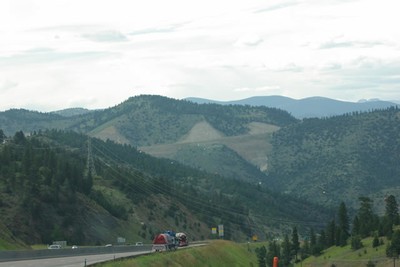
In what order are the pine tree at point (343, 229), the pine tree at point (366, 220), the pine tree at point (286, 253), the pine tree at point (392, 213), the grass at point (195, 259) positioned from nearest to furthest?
the grass at point (195, 259) < the pine tree at point (392, 213) < the pine tree at point (286, 253) < the pine tree at point (343, 229) < the pine tree at point (366, 220)

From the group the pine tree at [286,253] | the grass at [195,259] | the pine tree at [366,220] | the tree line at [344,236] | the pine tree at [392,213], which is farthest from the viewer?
the pine tree at [366,220]

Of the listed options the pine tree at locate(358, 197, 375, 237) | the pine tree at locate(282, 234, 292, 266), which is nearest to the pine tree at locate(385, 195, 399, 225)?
the pine tree at locate(358, 197, 375, 237)

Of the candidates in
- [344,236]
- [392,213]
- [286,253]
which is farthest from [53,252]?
[392,213]

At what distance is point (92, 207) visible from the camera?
169875 mm

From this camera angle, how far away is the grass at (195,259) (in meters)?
66.0

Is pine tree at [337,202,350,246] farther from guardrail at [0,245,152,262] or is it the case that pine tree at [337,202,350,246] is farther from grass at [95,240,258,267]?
guardrail at [0,245,152,262]

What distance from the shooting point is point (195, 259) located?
83625mm

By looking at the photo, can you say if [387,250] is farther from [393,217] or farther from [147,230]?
[147,230]

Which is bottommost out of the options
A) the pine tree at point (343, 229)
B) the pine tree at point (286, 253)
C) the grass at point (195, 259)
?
the pine tree at point (286, 253)

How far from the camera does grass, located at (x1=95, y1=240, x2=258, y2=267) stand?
217 ft

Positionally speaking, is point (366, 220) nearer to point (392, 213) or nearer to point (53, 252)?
point (392, 213)

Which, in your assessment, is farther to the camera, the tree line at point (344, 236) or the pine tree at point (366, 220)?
the pine tree at point (366, 220)

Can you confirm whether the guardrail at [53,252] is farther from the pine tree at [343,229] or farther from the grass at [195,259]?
the pine tree at [343,229]

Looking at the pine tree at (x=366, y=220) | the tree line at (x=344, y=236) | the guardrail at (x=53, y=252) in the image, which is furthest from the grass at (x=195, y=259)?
the pine tree at (x=366, y=220)
